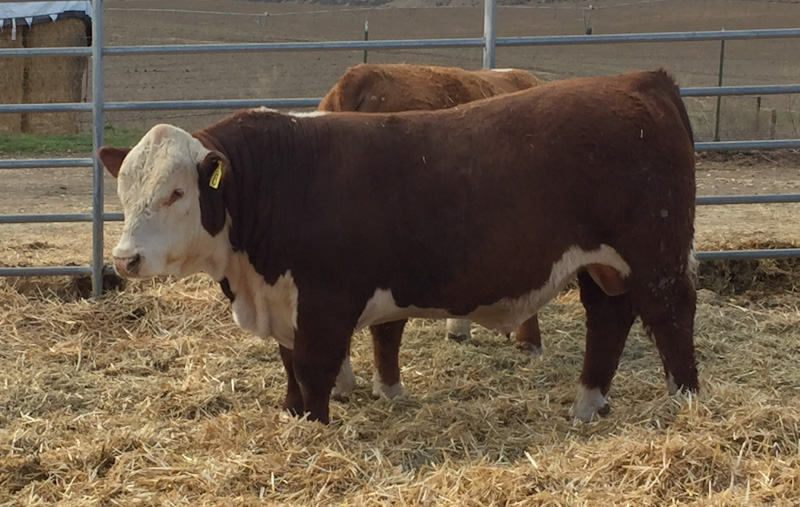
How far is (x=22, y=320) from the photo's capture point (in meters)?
6.24

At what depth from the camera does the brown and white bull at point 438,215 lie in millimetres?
4207

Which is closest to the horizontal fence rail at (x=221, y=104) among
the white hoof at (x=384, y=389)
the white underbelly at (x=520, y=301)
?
the white hoof at (x=384, y=389)

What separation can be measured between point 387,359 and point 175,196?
5.00 feet

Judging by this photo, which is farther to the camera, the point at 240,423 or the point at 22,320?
the point at 22,320

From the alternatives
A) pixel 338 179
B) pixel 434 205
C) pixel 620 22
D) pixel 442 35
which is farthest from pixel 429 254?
pixel 620 22

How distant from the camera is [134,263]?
12.9 feet

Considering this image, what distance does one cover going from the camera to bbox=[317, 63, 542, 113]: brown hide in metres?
5.28

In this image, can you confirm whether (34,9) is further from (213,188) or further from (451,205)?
(451,205)

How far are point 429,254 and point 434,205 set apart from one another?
22 cm

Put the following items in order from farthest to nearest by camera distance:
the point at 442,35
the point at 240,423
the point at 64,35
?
the point at 442,35 → the point at 64,35 → the point at 240,423

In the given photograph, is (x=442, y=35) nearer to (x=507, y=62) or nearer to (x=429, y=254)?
(x=507, y=62)

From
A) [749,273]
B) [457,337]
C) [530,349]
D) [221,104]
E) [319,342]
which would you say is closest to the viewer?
[319,342]

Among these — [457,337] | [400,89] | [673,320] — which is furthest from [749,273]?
[400,89]

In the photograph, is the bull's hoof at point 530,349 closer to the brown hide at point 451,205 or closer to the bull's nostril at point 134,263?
the brown hide at point 451,205
